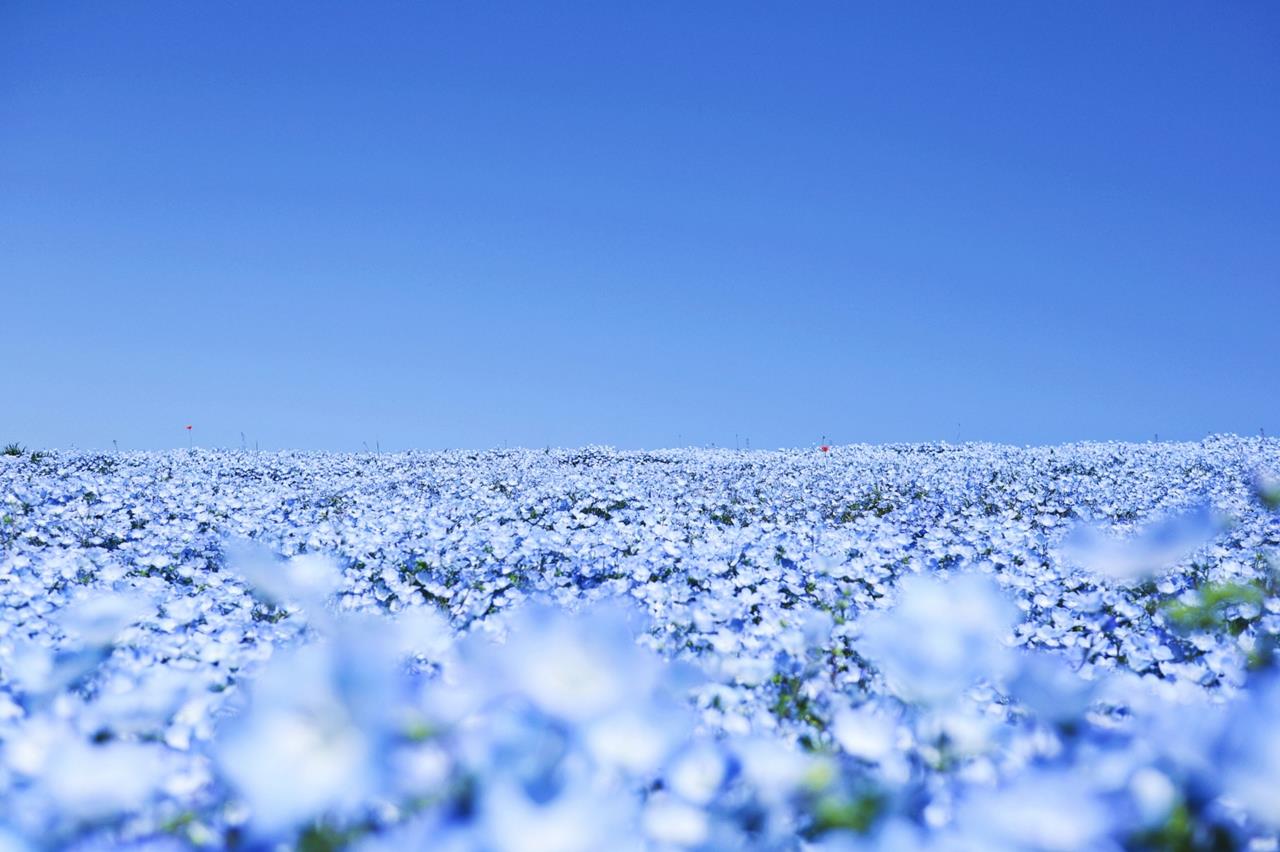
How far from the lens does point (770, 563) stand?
6453mm

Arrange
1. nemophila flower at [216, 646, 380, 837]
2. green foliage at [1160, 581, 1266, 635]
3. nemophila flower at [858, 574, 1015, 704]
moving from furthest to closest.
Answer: green foliage at [1160, 581, 1266, 635] < nemophila flower at [858, 574, 1015, 704] < nemophila flower at [216, 646, 380, 837]

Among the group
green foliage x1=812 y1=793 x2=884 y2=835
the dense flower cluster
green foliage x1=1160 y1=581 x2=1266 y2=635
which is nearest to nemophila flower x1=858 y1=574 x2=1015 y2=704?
the dense flower cluster

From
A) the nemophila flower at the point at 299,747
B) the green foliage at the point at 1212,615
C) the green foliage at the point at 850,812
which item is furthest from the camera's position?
the green foliage at the point at 1212,615

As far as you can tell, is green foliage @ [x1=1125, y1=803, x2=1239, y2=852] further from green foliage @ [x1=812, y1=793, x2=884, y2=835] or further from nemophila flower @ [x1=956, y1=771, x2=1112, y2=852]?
green foliage @ [x1=812, y1=793, x2=884, y2=835]

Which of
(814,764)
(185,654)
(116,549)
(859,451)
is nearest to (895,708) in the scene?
(814,764)

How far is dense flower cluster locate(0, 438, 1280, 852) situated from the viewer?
4.22ft

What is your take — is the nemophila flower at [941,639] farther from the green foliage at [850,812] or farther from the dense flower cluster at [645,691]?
the green foliage at [850,812]

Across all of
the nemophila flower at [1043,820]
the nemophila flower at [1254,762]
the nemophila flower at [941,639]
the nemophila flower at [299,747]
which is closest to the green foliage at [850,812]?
the nemophila flower at [1043,820]

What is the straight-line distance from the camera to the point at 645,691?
141 centimetres

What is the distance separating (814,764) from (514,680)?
531 millimetres

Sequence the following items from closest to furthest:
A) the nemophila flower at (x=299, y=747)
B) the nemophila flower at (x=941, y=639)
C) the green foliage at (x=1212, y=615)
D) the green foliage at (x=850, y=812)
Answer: the nemophila flower at (x=299, y=747)
the green foliage at (x=850, y=812)
the nemophila flower at (x=941, y=639)
the green foliage at (x=1212, y=615)

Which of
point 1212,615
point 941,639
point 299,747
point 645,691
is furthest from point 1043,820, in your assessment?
point 1212,615

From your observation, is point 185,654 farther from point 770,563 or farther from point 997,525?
point 997,525

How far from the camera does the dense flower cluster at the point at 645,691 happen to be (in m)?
1.29
